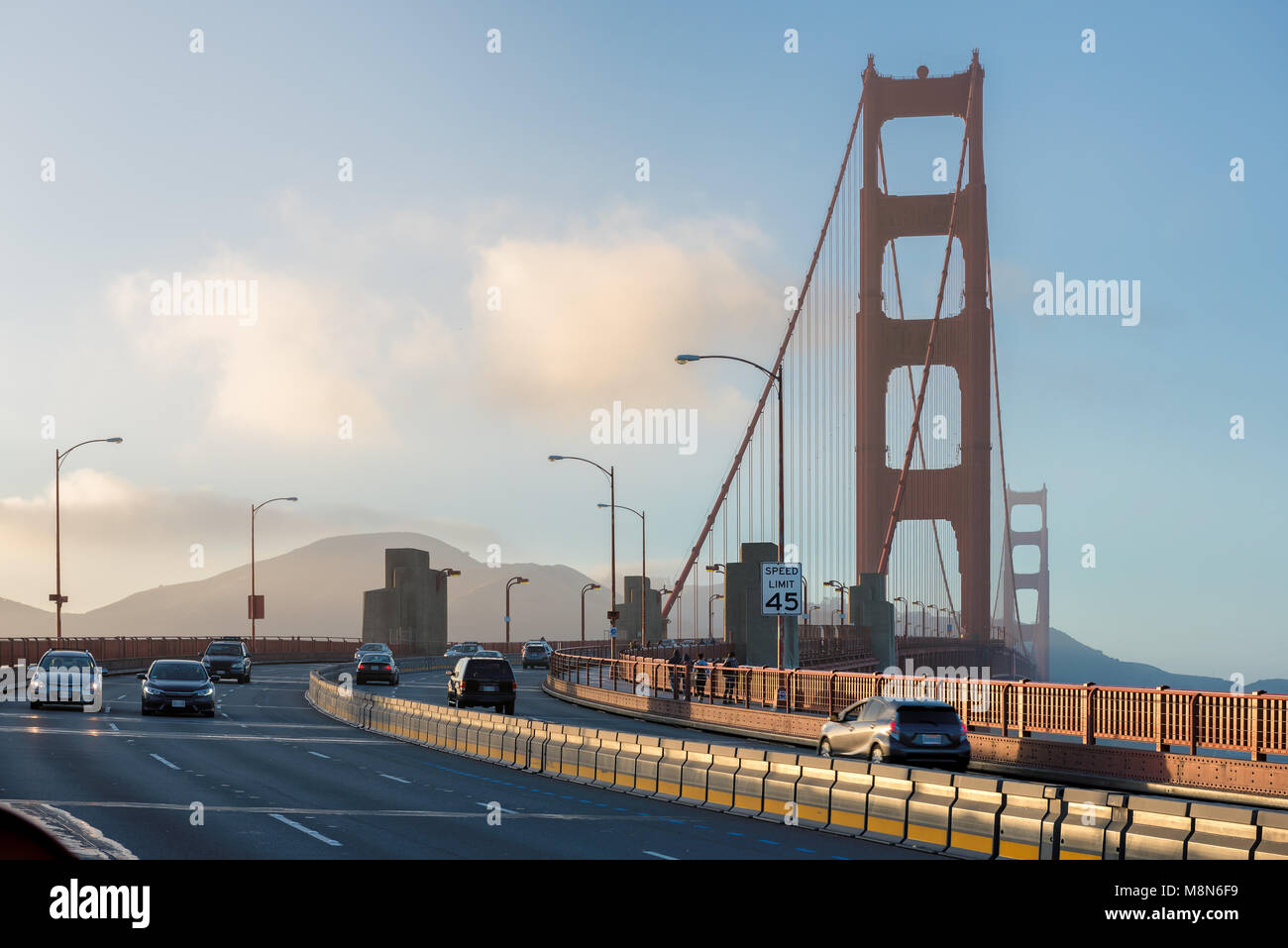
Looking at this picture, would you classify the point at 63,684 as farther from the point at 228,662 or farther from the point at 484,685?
the point at 228,662

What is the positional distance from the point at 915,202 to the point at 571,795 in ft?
280

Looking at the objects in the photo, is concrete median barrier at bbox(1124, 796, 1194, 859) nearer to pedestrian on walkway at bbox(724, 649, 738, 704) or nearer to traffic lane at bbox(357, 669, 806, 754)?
traffic lane at bbox(357, 669, 806, 754)

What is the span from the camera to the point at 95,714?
124 feet

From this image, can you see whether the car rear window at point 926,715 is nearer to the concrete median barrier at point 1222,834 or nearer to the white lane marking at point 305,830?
the white lane marking at point 305,830

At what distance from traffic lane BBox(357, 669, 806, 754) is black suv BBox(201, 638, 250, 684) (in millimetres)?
5248

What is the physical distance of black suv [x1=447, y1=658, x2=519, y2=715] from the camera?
139 ft

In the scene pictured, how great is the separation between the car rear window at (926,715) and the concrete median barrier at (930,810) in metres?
8.31

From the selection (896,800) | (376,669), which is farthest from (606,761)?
(376,669)

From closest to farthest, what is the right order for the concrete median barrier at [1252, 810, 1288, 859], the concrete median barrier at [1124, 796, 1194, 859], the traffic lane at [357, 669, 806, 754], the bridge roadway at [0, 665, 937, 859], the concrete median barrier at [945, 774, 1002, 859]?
the concrete median barrier at [1252, 810, 1288, 859] < the concrete median barrier at [1124, 796, 1194, 859] < the concrete median barrier at [945, 774, 1002, 859] < the bridge roadway at [0, 665, 937, 859] < the traffic lane at [357, 669, 806, 754]

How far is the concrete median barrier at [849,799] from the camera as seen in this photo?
57.6 ft

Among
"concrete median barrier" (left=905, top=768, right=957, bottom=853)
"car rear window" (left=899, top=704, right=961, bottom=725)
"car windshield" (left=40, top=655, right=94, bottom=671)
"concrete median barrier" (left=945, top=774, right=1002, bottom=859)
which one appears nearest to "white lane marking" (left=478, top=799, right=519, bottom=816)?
"concrete median barrier" (left=905, top=768, right=957, bottom=853)
